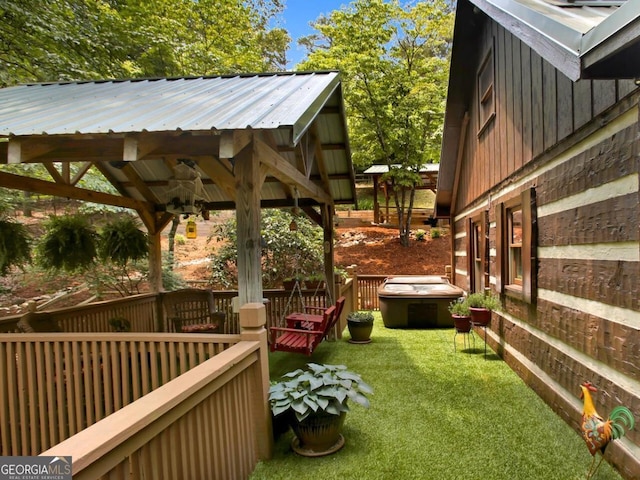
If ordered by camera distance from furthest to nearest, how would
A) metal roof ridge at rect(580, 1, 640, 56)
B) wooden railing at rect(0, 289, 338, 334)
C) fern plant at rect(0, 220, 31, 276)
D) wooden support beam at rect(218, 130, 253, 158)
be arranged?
wooden railing at rect(0, 289, 338, 334) < fern plant at rect(0, 220, 31, 276) < wooden support beam at rect(218, 130, 253, 158) < metal roof ridge at rect(580, 1, 640, 56)

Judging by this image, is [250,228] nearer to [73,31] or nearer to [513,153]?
[513,153]

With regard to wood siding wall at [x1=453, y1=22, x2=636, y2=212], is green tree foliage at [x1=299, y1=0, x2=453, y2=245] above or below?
above

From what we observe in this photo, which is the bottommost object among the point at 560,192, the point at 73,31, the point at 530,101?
the point at 560,192

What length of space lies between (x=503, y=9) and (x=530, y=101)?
4.28 feet

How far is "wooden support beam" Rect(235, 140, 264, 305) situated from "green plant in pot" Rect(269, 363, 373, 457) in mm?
817

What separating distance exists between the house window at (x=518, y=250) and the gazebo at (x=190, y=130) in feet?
8.44

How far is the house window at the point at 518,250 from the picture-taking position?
4121 millimetres

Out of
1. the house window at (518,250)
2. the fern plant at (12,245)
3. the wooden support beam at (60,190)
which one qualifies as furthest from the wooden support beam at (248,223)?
the fern plant at (12,245)

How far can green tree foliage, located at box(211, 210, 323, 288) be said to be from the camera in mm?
10852

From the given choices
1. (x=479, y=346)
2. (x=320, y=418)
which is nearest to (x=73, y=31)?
(x=320, y=418)

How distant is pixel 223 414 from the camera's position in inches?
95.3

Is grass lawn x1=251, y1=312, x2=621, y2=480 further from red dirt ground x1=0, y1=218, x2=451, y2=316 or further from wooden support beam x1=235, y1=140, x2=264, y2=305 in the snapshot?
red dirt ground x1=0, y1=218, x2=451, y2=316

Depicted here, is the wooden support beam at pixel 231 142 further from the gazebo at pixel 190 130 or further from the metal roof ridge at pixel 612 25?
the metal roof ridge at pixel 612 25

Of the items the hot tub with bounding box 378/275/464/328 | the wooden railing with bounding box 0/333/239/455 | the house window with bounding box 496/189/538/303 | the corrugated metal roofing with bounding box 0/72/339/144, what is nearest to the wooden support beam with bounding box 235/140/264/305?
the corrugated metal roofing with bounding box 0/72/339/144
